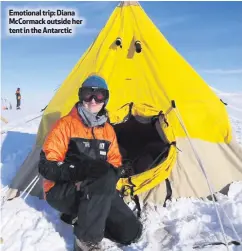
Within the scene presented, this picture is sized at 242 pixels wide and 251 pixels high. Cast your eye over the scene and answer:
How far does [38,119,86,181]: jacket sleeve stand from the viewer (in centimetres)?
295

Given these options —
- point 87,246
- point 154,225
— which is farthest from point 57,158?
point 154,225

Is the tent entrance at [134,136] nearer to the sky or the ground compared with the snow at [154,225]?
nearer to the sky

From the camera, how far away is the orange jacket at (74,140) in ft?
10.2

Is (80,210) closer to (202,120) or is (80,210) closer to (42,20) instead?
(202,120)

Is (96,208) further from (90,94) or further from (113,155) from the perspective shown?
(90,94)

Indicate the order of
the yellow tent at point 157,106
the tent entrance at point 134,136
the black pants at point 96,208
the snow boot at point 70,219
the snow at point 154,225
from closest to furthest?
the black pants at point 96,208, the snow boot at point 70,219, the snow at point 154,225, the yellow tent at point 157,106, the tent entrance at point 134,136

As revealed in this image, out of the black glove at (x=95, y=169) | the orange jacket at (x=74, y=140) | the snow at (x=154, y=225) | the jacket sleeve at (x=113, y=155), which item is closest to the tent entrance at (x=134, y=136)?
the snow at (x=154, y=225)

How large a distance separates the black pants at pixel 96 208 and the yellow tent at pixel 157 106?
41 centimetres

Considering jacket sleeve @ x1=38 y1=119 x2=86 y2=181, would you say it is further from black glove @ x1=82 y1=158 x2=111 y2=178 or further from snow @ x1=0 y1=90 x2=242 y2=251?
snow @ x1=0 y1=90 x2=242 y2=251

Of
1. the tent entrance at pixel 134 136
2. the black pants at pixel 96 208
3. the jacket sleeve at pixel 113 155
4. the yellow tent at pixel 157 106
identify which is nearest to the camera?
the black pants at pixel 96 208

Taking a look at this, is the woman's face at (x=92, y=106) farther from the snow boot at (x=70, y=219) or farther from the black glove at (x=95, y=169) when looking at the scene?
the snow boot at (x=70, y=219)

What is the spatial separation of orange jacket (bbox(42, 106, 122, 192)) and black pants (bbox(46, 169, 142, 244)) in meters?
0.16

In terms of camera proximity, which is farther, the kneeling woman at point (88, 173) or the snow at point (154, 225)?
the snow at point (154, 225)

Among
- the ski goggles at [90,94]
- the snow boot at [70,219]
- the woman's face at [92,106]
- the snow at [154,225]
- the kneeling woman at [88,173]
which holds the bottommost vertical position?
the snow at [154,225]
